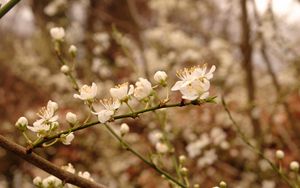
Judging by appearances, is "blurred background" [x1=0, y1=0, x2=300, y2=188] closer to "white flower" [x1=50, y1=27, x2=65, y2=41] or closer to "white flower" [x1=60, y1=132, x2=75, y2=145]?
"white flower" [x1=50, y1=27, x2=65, y2=41]

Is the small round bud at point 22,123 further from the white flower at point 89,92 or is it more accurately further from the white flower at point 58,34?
the white flower at point 58,34

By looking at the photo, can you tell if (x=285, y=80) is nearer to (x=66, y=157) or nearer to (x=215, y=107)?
(x=215, y=107)

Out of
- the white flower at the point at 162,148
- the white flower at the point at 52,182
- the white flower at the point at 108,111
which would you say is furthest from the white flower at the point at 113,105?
the white flower at the point at 162,148

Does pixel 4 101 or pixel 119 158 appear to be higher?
pixel 4 101

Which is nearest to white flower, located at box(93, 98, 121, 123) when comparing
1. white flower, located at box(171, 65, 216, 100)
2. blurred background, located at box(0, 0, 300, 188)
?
white flower, located at box(171, 65, 216, 100)

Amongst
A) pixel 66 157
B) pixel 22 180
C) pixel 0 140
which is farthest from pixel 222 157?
pixel 0 140

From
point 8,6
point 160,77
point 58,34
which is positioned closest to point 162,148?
point 58,34
